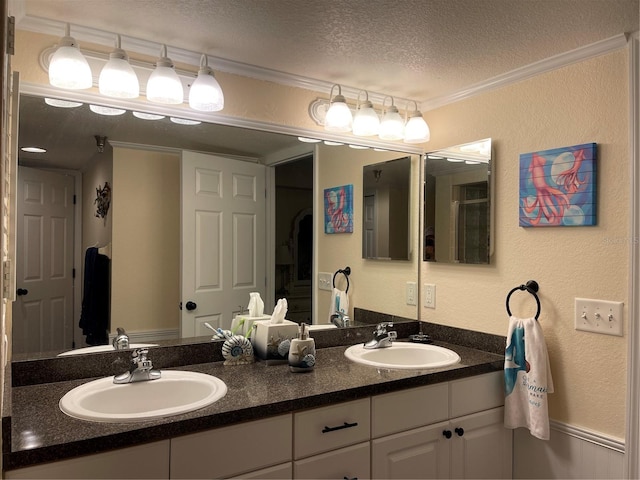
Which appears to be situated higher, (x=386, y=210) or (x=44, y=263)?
(x=386, y=210)

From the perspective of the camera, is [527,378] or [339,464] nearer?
[339,464]

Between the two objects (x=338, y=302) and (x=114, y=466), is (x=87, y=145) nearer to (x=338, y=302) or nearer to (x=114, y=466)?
(x=114, y=466)

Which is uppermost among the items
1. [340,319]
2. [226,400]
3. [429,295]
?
[429,295]

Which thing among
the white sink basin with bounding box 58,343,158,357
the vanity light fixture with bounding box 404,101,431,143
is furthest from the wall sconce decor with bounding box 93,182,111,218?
the vanity light fixture with bounding box 404,101,431,143

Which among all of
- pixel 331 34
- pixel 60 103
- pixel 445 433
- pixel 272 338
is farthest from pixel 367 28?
pixel 445 433

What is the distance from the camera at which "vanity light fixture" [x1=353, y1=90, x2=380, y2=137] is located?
2213 millimetres

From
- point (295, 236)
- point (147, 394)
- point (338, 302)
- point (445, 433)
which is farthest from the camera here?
point (338, 302)

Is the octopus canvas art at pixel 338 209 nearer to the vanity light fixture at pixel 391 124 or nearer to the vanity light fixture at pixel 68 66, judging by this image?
the vanity light fixture at pixel 391 124

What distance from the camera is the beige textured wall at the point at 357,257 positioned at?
7.52 ft

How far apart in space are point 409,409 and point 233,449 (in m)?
0.69

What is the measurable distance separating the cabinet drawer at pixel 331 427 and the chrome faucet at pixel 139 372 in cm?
54

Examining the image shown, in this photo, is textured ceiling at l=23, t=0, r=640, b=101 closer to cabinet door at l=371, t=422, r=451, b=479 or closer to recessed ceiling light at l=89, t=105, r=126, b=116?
recessed ceiling light at l=89, t=105, r=126, b=116

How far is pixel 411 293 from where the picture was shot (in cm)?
253

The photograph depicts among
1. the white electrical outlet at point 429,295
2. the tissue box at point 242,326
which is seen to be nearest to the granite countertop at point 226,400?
the tissue box at point 242,326
